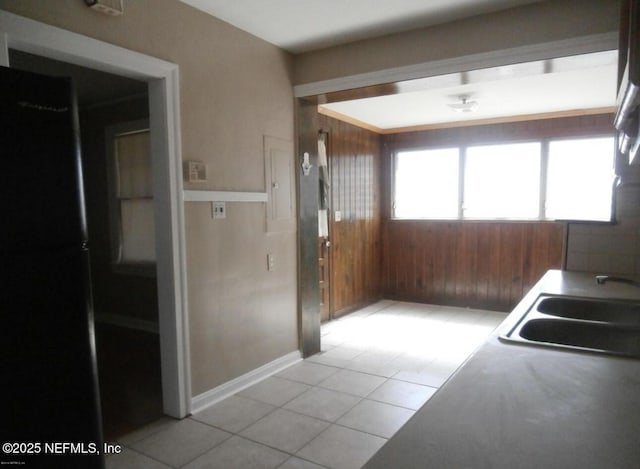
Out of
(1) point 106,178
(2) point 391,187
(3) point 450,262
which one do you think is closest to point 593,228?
(3) point 450,262

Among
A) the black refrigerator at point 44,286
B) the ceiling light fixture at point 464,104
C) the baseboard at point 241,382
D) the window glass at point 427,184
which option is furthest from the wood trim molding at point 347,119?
the black refrigerator at point 44,286

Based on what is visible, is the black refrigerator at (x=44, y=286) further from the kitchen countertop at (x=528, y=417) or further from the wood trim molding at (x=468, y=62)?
the wood trim molding at (x=468, y=62)

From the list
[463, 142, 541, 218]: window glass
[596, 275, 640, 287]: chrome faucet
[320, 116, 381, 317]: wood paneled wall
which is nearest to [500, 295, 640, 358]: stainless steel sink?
[596, 275, 640, 287]: chrome faucet

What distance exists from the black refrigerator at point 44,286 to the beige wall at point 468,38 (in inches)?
89.1

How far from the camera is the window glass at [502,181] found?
17.4ft

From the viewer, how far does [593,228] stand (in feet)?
9.39

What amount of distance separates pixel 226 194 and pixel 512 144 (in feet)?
13.5

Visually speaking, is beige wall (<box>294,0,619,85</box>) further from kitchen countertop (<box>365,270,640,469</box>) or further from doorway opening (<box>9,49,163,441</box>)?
kitchen countertop (<box>365,270,640,469</box>)

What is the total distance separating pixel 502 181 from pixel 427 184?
98 centimetres

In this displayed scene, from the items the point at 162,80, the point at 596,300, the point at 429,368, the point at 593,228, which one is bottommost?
the point at 429,368

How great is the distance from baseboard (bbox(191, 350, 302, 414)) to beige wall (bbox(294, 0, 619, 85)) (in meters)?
2.33

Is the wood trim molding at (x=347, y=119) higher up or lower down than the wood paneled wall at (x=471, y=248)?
higher up

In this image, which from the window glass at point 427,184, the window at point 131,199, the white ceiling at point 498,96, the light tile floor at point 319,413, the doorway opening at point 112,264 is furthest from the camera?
the window glass at point 427,184

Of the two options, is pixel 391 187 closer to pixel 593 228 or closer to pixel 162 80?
pixel 593 228
